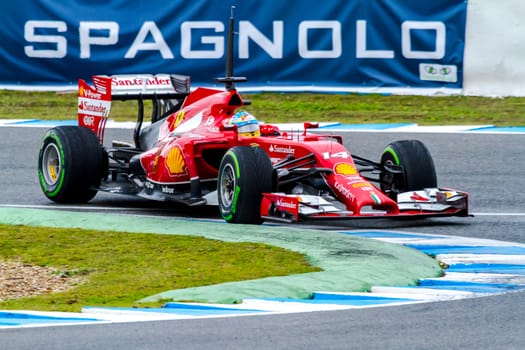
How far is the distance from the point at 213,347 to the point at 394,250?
2.98m

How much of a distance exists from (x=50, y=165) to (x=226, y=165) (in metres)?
2.24

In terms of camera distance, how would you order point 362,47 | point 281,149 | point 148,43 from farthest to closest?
point 148,43, point 362,47, point 281,149

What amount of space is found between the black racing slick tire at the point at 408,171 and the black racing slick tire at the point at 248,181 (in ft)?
4.10

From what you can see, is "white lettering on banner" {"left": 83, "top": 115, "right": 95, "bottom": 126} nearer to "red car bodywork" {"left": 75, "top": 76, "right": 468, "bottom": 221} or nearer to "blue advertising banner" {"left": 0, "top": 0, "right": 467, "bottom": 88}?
"red car bodywork" {"left": 75, "top": 76, "right": 468, "bottom": 221}

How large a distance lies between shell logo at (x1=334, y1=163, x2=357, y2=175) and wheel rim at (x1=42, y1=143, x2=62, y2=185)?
2.84 meters

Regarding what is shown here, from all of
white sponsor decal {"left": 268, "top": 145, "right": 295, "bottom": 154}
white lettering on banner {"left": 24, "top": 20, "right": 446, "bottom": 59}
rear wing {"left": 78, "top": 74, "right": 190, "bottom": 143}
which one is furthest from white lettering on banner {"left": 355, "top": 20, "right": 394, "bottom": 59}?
white sponsor decal {"left": 268, "top": 145, "right": 295, "bottom": 154}

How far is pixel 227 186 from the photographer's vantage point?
1040 centimetres

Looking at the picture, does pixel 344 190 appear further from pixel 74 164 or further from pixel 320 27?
pixel 320 27

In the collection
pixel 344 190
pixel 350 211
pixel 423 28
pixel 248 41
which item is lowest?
pixel 350 211

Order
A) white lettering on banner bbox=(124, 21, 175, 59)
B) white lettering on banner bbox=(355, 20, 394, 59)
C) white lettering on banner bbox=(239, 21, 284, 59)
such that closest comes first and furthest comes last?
white lettering on banner bbox=(355, 20, 394, 59) < white lettering on banner bbox=(239, 21, 284, 59) < white lettering on banner bbox=(124, 21, 175, 59)

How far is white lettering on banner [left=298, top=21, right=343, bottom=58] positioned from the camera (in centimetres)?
1797

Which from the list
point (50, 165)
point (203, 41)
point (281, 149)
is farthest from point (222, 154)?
point (203, 41)

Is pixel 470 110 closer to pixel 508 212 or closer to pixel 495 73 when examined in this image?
pixel 495 73

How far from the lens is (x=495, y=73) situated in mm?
17844
